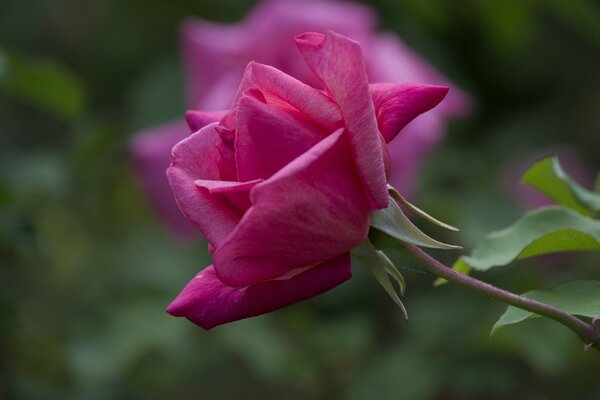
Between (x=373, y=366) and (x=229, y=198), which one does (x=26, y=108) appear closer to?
(x=373, y=366)

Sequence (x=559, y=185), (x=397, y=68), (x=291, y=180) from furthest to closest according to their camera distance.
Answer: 1. (x=397, y=68)
2. (x=559, y=185)
3. (x=291, y=180)

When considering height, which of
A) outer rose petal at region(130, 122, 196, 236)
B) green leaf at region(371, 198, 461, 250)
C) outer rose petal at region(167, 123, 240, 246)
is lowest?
outer rose petal at region(130, 122, 196, 236)

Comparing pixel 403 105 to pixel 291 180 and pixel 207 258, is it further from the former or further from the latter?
pixel 207 258

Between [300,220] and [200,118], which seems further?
[200,118]

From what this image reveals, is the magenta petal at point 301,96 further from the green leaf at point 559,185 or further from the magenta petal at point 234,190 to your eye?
the green leaf at point 559,185

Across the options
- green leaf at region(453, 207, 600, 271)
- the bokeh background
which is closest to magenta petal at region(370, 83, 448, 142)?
green leaf at region(453, 207, 600, 271)

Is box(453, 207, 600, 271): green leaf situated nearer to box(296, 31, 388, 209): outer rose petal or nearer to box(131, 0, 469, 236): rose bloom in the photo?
box(296, 31, 388, 209): outer rose petal

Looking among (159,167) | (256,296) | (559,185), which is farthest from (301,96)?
(159,167)
